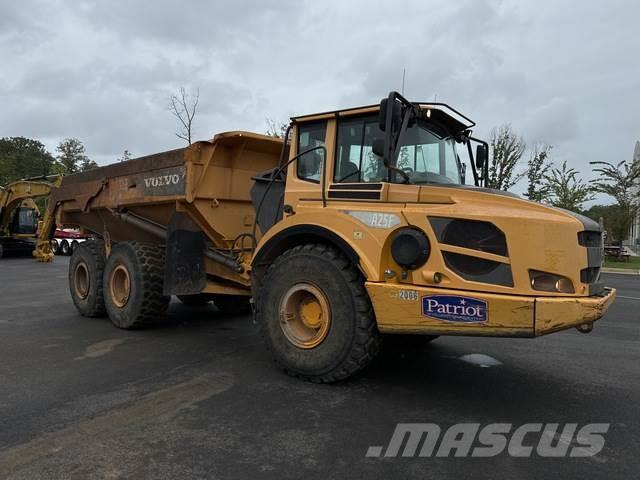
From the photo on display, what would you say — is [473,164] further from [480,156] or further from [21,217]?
[21,217]

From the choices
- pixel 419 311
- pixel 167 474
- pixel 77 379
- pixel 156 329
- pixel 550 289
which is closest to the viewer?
pixel 167 474

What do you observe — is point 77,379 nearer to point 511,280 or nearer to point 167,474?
point 167,474

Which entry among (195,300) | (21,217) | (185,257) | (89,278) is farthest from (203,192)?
(21,217)

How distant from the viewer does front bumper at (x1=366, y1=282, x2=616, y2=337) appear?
3.72m

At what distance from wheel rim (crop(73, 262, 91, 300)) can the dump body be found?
4.23ft

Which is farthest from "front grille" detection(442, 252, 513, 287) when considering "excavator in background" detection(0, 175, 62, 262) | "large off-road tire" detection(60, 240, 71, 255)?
"large off-road tire" detection(60, 240, 71, 255)

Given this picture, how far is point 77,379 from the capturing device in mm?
4926

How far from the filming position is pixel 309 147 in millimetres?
5301

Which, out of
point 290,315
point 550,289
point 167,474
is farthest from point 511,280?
point 167,474

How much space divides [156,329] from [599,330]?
21.1 feet

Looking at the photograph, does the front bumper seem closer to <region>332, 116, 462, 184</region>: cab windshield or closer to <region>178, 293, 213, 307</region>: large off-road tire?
<region>332, 116, 462, 184</region>: cab windshield

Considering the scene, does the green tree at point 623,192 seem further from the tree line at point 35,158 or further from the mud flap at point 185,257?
the tree line at point 35,158

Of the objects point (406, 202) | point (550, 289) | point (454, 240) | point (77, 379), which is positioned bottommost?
point (77, 379)

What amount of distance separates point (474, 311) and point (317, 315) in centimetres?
154
